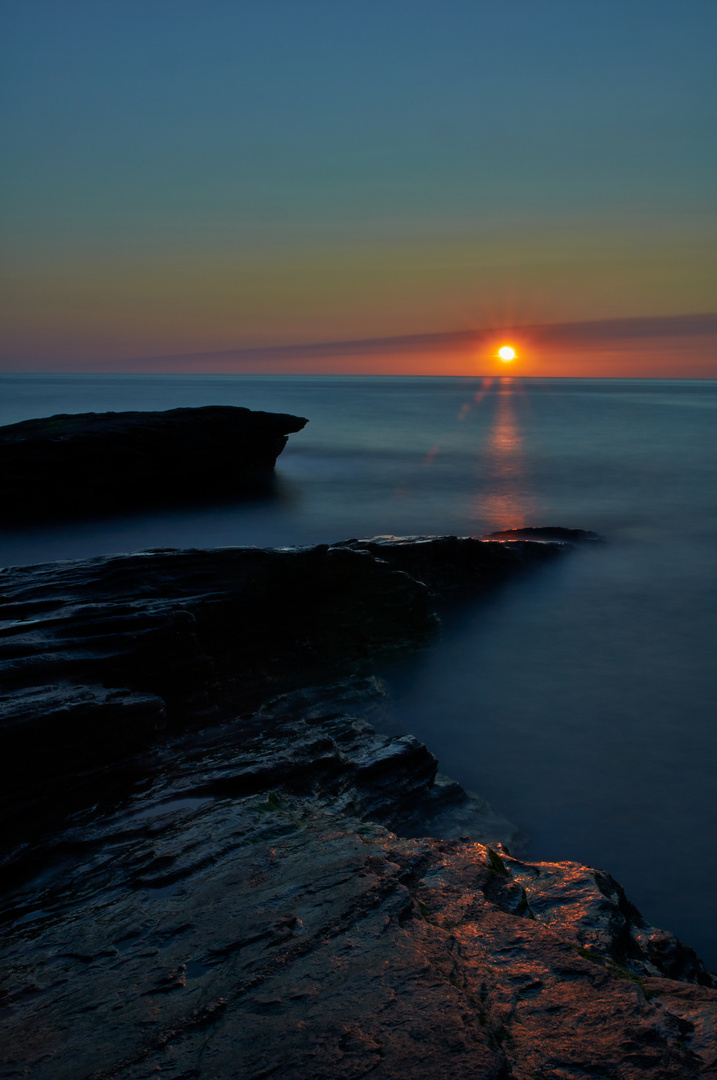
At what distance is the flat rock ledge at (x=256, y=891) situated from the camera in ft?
10.2

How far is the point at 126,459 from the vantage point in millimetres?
21500

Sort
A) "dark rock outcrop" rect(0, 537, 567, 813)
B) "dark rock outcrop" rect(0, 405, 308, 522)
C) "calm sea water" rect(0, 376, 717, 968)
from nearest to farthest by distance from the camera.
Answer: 1. "dark rock outcrop" rect(0, 537, 567, 813)
2. "calm sea water" rect(0, 376, 717, 968)
3. "dark rock outcrop" rect(0, 405, 308, 522)

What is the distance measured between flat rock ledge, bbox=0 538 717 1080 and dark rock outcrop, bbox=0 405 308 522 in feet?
40.2

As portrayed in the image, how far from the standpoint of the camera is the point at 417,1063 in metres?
2.91

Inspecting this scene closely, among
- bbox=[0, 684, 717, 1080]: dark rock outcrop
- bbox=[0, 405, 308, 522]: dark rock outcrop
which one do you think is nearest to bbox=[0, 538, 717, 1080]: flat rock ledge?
bbox=[0, 684, 717, 1080]: dark rock outcrop

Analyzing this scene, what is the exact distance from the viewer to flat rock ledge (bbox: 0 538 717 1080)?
3105mm

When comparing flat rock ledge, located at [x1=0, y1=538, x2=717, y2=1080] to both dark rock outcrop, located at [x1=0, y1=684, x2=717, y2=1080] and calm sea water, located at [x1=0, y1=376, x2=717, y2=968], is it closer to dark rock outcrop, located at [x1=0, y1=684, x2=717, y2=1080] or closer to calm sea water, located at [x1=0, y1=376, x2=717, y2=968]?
dark rock outcrop, located at [x1=0, y1=684, x2=717, y2=1080]

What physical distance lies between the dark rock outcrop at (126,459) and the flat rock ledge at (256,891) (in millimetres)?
12251

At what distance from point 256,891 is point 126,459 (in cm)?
1908

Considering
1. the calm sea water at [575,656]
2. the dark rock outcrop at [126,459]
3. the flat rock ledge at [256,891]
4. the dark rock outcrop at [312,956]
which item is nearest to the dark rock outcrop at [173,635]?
the flat rock ledge at [256,891]

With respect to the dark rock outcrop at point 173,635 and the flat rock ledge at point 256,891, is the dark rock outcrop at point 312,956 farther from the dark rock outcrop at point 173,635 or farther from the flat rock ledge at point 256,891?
the dark rock outcrop at point 173,635

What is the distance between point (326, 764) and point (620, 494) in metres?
21.9

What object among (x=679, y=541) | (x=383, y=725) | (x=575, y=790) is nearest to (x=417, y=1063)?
(x=575, y=790)

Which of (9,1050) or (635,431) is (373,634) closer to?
(9,1050)
